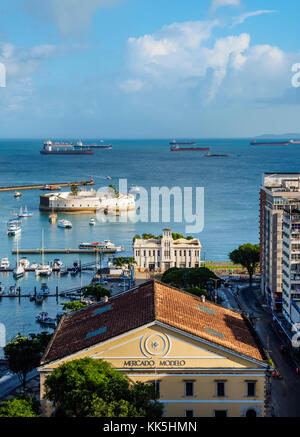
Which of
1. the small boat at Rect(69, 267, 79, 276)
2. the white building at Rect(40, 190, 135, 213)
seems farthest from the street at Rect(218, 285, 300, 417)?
the white building at Rect(40, 190, 135, 213)

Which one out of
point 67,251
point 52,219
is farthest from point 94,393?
point 52,219

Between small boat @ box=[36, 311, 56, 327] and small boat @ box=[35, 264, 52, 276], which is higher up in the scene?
small boat @ box=[35, 264, 52, 276]

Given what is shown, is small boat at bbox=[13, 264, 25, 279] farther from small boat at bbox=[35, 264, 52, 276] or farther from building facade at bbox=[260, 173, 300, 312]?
building facade at bbox=[260, 173, 300, 312]

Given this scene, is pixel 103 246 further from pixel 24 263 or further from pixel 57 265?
pixel 24 263

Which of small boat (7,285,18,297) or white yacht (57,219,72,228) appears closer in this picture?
small boat (7,285,18,297)
